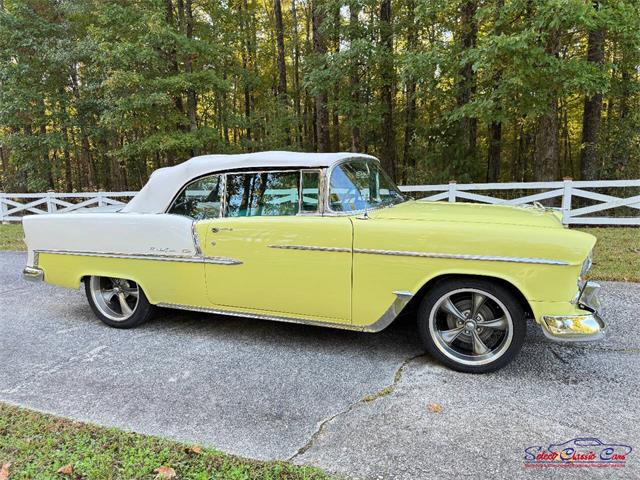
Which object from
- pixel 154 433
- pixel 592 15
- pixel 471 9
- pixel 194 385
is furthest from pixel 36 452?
pixel 471 9

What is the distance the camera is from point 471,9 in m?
11.7

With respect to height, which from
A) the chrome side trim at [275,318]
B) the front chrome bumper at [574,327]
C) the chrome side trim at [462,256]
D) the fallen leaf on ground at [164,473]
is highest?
the chrome side trim at [462,256]

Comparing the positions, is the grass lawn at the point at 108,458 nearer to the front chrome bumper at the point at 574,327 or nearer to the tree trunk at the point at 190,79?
the front chrome bumper at the point at 574,327

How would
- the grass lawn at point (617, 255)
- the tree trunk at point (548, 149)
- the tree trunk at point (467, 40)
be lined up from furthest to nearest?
the tree trunk at point (467, 40) < the tree trunk at point (548, 149) < the grass lawn at point (617, 255)

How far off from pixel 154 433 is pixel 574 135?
2577 centimetres

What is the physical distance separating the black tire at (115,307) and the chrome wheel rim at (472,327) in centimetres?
286

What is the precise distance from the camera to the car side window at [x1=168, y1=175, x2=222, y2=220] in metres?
3.89

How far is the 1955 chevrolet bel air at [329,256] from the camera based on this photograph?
2.97m

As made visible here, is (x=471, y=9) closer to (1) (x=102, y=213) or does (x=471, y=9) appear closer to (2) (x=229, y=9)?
(2) (x=229, y=9)

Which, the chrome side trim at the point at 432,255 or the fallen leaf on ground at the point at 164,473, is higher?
the chrome side trim at the point at 432,255

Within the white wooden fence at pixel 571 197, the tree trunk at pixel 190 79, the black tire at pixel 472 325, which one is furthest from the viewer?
the tree trunk at pixel 190 79

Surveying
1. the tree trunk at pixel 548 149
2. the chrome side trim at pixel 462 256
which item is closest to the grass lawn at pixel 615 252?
the tree trunk at pixel 548 149

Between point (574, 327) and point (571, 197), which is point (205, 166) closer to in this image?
point (574, 327)

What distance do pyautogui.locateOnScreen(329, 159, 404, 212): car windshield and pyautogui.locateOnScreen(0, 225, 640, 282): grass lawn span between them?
11.4 feet
